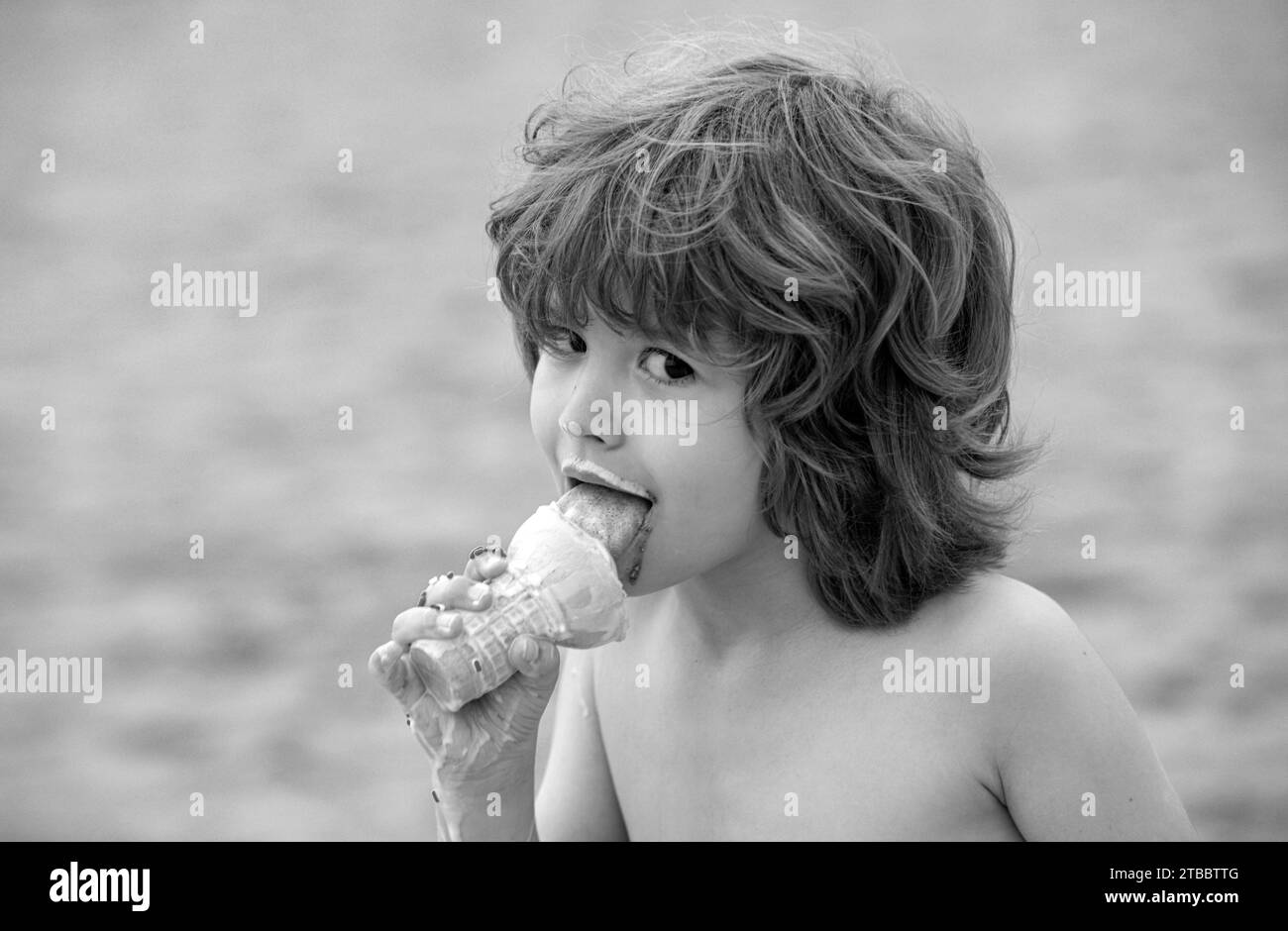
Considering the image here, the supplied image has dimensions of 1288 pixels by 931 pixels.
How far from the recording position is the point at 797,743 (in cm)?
171

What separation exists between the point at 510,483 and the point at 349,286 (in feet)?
4.52

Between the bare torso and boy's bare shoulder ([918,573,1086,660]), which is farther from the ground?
boy's bare shoulder ([918,573,1086,660])

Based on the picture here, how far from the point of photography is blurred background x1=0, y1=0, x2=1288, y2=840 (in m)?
3.58

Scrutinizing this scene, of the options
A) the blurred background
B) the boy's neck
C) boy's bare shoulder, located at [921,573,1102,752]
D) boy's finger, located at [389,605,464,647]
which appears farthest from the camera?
the blurred background

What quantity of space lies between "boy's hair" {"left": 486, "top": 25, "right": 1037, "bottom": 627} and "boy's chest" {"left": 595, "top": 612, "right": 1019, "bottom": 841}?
0.12 metres

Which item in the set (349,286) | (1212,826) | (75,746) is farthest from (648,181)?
(349,286)

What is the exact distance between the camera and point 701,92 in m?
1.65

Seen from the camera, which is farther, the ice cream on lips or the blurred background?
the blurred background

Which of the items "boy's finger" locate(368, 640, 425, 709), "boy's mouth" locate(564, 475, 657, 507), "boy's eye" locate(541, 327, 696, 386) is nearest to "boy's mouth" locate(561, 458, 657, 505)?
"boy's mouth" locate(564, 475, 657, 507)

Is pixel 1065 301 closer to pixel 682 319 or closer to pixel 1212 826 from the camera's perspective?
pixel 1212 826

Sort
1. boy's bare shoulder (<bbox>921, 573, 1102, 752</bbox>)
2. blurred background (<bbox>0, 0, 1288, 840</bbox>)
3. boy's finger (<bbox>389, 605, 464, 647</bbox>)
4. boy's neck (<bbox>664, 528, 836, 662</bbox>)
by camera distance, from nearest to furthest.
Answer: boy's finger (<bbox>389, 605, 464, 647</bbox>) → boy's bare shoulder (<bbox>921, 573, 1102, 752</bbox>) → boy's neck (<bbox>664, 528, 836, 662</bbox>) → blurred background (<bbox>0, 0, 1288, 840</bbox>)

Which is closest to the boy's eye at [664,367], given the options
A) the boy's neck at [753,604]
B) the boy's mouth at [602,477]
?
the boy's mouth at [602,477]

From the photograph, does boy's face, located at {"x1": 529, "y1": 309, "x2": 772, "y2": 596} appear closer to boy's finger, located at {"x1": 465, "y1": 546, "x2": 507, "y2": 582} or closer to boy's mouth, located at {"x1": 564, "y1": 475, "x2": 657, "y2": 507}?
boy's mouth, located at {"x1": 564, "y1": 475, "x2": 657, "y2": 507}

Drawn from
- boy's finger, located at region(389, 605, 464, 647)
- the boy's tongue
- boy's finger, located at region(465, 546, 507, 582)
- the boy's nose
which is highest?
the boy's nose
